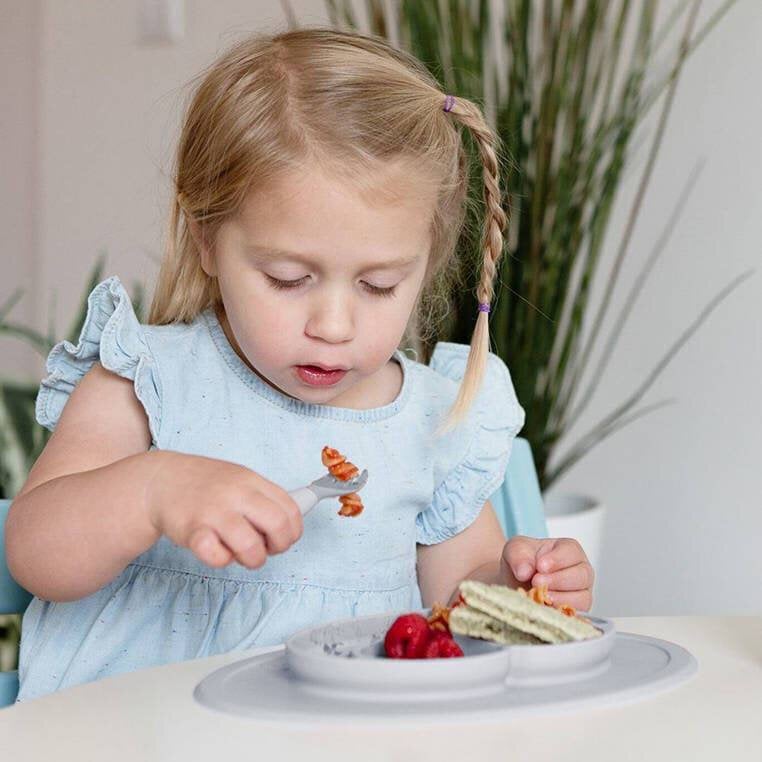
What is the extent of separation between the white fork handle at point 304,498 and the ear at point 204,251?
354mm

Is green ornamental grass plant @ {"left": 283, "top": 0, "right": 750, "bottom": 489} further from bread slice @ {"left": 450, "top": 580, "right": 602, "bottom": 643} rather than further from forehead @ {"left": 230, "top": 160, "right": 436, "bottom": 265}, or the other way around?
bread slice @ {"left": 450, "top": 580, "right": 602, "bottom": 643}

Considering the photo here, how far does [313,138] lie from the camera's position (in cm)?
105

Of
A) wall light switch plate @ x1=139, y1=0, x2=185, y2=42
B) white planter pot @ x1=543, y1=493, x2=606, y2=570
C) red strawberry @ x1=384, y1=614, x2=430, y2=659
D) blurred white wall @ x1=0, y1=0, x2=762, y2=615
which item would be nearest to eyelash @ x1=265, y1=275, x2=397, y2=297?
red strawberry @ x1=384, y1=614, x2=430, y2=659

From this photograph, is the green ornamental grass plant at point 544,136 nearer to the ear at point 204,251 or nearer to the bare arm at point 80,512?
the ear at point 204,251

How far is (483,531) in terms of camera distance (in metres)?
1.23

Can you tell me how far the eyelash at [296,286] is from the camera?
39.9 inches

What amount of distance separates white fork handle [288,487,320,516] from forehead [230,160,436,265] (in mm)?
234

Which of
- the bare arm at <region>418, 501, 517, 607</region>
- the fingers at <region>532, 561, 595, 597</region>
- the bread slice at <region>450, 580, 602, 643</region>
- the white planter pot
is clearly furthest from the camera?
the white planter pot

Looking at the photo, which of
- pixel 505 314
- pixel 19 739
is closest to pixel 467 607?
pixel 19 739

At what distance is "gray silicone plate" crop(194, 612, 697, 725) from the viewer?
0.64 m

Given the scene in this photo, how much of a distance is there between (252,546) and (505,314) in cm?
134

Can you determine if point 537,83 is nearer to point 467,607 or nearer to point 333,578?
point 333,578

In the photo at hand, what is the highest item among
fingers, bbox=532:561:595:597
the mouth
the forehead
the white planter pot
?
the forehead

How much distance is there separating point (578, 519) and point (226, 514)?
4.05 feet
